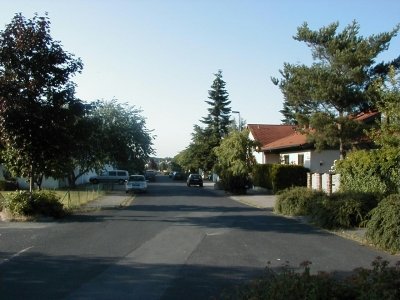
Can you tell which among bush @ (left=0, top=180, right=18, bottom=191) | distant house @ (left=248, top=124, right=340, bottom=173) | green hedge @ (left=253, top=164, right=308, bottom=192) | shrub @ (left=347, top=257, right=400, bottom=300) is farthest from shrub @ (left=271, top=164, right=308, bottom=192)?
shrub @ (left=347, top=257, right=400, bottom=300)

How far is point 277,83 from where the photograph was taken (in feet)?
109

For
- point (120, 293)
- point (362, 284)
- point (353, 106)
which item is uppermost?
point (353, 106)

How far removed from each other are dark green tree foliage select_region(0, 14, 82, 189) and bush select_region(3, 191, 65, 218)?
4.68 feet

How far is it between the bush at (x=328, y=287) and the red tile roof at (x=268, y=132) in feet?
167

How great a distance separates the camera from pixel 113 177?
206 ft

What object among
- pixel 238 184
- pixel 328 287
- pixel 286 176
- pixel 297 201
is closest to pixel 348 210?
pixel 297 201

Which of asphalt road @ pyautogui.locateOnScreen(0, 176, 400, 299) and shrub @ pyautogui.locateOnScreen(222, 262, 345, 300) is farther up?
shrub @ pyautogui.locateOnScreen(222, 262, 345, 300)

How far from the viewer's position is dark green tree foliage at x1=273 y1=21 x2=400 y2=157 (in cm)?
2936

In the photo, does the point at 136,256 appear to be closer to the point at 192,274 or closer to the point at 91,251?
the point at 91,251

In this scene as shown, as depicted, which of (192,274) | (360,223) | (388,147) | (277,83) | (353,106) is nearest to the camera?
(192,274)

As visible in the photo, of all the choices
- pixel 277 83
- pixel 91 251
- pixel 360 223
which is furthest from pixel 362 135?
pixel 91 251

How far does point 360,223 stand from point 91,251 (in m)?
8.85

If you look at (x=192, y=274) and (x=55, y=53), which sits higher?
(x=55, y=53)

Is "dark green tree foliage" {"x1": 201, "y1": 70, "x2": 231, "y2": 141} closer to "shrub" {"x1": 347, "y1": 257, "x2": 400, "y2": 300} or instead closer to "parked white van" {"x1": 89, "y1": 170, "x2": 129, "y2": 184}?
"parked white van" {"x1": 89, "y1": 170, "x2": 129, "y2": 184}
